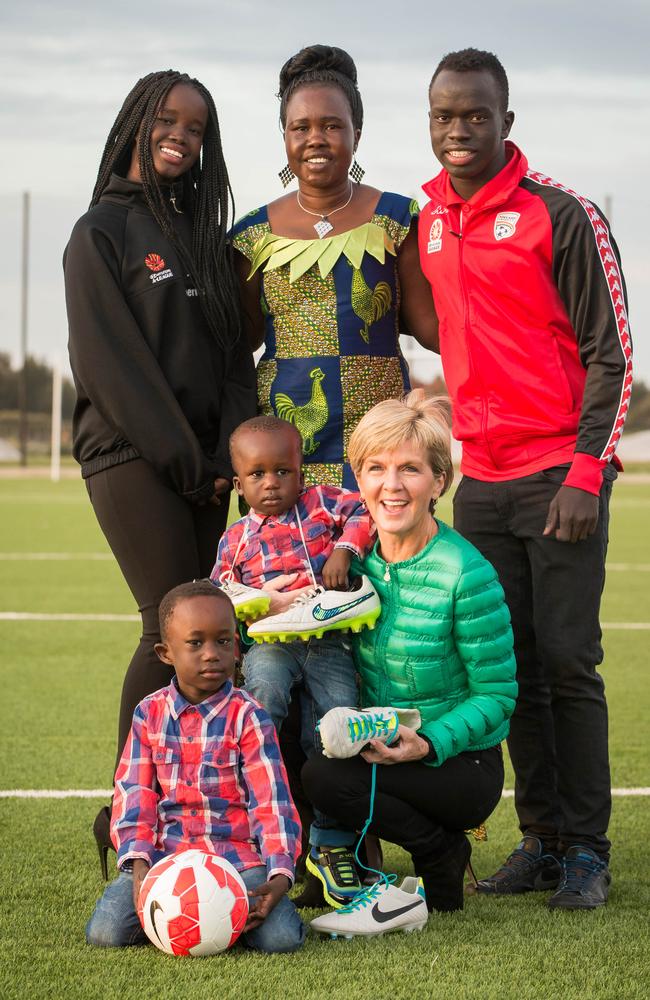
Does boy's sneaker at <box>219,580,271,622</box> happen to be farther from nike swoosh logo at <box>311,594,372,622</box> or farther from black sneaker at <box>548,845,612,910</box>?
black sneaker at <box>548,845,612,910</box>

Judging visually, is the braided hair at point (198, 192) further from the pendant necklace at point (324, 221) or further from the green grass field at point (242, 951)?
the green grass field at point (242, 951)

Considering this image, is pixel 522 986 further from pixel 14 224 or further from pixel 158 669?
pixel 14 224

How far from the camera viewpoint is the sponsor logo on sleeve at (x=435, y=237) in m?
3.82

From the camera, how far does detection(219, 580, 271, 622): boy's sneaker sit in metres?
3.39

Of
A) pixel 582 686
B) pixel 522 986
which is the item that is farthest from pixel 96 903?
pixel 582 686

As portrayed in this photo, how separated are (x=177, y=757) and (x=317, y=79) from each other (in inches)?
77.9

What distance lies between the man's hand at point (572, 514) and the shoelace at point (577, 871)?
89 cm

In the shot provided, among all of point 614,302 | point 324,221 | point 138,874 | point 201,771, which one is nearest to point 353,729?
point 201,771

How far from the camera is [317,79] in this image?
12.7 ft

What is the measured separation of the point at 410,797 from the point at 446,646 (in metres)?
0.40

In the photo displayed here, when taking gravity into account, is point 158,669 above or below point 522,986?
above

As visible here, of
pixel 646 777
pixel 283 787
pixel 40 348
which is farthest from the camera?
pixel 40 348

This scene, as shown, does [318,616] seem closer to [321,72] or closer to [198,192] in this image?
[198,192]

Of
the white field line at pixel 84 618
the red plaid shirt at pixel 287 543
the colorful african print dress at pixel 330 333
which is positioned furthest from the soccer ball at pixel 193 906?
the white field line at pixel 84 618
